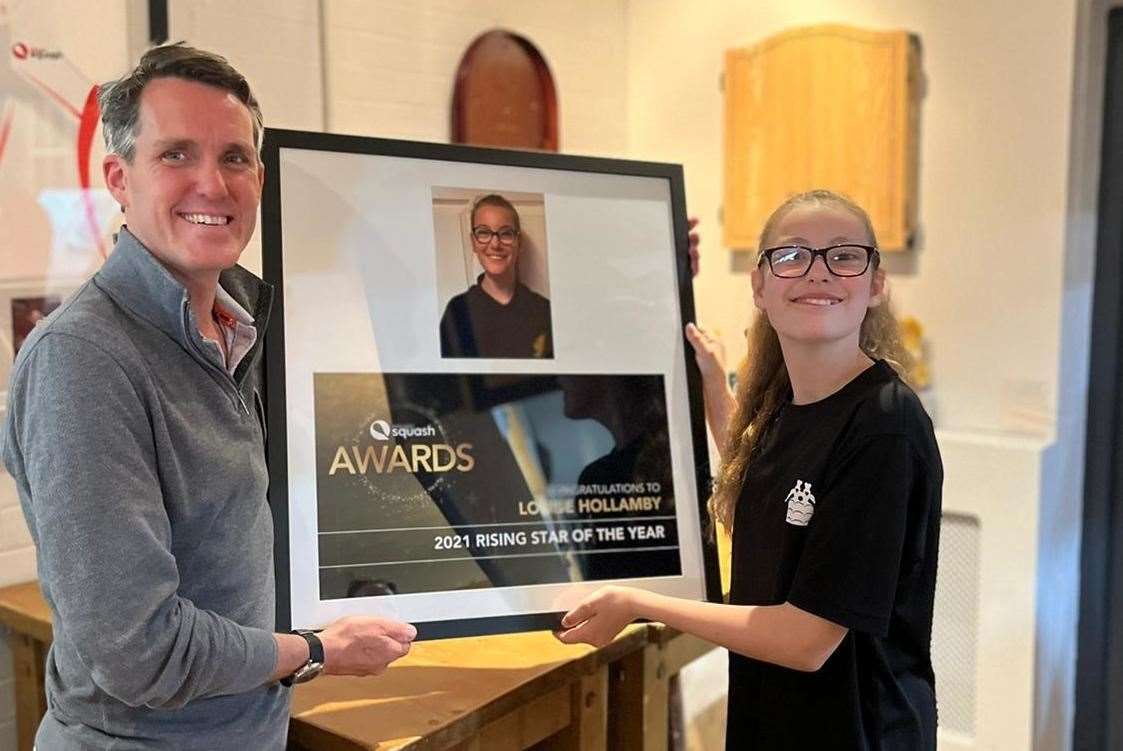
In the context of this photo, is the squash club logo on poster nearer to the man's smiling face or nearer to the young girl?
the young girl

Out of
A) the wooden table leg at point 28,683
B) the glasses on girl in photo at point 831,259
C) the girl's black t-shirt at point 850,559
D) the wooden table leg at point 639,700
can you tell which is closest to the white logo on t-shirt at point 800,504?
the girl's black t-shirt at point 850,559

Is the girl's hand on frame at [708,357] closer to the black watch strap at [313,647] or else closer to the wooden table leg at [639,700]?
the wooden table leg at [639,700]

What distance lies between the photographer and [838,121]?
3.02 m

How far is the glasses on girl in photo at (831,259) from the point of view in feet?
4.49

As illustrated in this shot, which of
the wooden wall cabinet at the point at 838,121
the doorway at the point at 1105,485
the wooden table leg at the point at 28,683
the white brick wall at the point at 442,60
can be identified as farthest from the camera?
the wooden wall cabinet at the point at 838,121

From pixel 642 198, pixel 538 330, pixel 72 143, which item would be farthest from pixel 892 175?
pixel 72 143

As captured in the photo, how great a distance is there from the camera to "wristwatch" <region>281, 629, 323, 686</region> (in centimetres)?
125

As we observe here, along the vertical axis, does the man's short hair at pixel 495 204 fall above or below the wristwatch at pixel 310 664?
above

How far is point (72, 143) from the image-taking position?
1977mm

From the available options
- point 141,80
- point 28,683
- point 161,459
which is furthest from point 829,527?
point 28,683

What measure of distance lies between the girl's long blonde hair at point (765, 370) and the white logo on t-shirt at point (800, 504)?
145 millimetres

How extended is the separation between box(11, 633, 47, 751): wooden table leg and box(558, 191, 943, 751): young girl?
1.10m

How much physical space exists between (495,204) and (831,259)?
54cm

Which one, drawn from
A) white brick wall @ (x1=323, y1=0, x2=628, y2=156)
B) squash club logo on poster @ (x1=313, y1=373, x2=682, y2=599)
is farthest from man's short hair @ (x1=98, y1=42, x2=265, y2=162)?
white brick wall @ (x1=323, y1=0, x2=628, y2=156)
